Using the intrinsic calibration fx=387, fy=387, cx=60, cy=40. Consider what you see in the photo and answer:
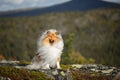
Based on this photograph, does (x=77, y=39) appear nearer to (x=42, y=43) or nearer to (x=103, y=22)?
(x=103, y=22)

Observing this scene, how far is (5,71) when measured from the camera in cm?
733

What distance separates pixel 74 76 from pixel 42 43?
96 cm

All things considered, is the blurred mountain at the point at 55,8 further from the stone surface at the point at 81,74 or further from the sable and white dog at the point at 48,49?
the sable and white dog at the point at 48,49

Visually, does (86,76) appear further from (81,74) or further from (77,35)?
(77,35)

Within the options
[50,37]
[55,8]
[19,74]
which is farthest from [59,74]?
[55,8]

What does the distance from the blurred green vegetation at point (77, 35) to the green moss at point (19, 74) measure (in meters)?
19.6

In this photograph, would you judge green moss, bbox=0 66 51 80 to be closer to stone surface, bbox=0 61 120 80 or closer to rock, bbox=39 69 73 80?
stone surface, bbox=0 61 120 80

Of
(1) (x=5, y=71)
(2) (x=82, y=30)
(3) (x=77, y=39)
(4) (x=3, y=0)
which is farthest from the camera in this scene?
(2) (x=82, y=30)

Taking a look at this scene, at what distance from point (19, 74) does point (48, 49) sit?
97 cm

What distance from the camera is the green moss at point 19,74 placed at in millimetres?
7328

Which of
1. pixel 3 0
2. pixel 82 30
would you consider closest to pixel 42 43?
pixel 3 0

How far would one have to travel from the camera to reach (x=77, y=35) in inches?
1859

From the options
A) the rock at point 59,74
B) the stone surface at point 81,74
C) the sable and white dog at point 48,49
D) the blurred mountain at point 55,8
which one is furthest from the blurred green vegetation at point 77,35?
the rock at point 59,74

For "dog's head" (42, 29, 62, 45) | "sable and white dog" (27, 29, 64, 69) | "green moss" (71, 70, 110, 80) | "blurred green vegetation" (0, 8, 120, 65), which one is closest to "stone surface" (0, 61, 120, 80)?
"green moss" (71, 70, 110, 80)
